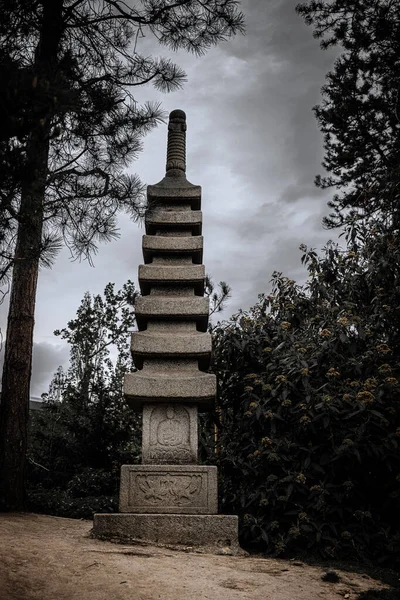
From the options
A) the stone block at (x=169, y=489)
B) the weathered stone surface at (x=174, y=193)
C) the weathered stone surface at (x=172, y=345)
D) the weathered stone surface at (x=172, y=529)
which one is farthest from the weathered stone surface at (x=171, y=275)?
the weathered stone surface at (x=172, y=529)

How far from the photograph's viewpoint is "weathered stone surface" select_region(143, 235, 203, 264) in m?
6.55

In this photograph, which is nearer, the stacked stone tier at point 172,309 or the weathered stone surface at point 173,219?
the stacked stone tier at point 172,309

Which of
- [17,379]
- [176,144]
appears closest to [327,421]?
[17,379]

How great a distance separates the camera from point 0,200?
2734 millimetres

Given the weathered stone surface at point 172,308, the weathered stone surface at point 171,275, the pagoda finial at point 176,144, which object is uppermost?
the pagoda finial at point 176,144

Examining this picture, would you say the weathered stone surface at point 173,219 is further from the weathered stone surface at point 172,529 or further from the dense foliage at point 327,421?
the weathered stone surface at point 172,529

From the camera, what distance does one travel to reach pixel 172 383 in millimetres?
5699

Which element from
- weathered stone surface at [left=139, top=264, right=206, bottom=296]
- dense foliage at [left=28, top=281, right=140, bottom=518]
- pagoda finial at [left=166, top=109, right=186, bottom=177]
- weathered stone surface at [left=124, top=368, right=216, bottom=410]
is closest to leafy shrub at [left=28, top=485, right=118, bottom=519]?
dense foliage at [left=28, top=281, right=140, bottom=518]

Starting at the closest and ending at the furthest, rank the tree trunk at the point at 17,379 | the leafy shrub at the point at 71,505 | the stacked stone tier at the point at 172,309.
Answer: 1. the stacked stone tier at the point at 172,309
2. the tree trunk at the point at 17,379
3. the leafy shrub at the point at 71,505

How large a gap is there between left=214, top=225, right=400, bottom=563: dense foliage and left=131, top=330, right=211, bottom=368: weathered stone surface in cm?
47

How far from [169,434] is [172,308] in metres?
1.37

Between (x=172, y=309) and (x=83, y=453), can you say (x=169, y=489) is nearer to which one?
(x=172, y=309)

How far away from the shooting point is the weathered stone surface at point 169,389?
5.65m

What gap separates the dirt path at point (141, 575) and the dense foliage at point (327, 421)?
0.52m
